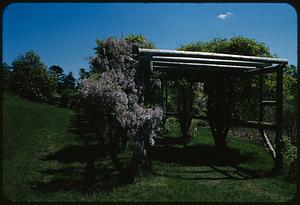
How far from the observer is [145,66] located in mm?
9695

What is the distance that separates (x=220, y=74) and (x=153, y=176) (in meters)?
6.61

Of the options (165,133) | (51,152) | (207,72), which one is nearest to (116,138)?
(51,152)

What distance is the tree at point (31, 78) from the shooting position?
32.6 m

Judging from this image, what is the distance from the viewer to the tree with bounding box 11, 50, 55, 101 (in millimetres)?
32594

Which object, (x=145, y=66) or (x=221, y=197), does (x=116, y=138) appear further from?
(x=221, y=197)

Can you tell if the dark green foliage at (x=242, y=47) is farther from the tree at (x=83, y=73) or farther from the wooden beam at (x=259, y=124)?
the tree at (x=83, y=73)

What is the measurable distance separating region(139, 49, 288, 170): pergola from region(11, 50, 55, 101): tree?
19.0 meters

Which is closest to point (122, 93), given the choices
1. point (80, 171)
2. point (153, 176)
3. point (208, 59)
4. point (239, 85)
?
point (153, 176)

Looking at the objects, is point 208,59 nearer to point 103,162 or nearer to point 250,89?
point 103,162

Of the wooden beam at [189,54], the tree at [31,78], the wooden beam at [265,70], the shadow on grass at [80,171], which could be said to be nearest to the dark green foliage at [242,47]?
the wooden beam at [265,70]

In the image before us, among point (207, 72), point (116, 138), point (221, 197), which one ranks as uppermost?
point (207, 72)

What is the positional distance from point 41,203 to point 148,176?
126 inches

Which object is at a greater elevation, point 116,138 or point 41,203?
point 116,138

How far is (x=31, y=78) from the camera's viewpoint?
112ft
